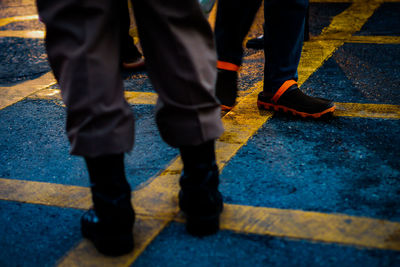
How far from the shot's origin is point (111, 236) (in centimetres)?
126

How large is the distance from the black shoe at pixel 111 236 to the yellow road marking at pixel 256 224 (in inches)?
0.9

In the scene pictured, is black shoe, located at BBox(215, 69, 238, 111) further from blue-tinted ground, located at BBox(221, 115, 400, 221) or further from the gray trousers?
the gray trousers

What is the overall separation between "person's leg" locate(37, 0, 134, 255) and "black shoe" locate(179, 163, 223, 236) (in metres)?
0.19

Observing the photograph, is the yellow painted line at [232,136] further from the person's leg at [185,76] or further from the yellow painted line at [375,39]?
the person's leg at [185,76]

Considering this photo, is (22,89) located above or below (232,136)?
below

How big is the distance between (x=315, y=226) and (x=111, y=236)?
1.99ft

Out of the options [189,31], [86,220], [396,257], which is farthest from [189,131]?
[396,257]

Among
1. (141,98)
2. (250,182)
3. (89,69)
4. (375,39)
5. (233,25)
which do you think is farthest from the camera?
(375,39)

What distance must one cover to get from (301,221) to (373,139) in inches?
28.2

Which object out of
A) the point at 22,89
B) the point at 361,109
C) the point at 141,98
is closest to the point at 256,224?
the point at 361,109

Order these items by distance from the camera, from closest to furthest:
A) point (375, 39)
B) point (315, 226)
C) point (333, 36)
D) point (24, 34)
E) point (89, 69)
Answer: point (89, 69), point (315, 226), point (375, 39), point (333, 36), point (24, 34)

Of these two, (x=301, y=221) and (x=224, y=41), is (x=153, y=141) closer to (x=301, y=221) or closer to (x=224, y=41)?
(x=224, y=41)

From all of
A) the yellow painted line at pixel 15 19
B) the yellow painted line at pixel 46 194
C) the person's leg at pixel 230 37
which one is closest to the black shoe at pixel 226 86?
the person's leg at pixel 230 37

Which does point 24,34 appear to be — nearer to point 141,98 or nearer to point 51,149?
point 141,98
